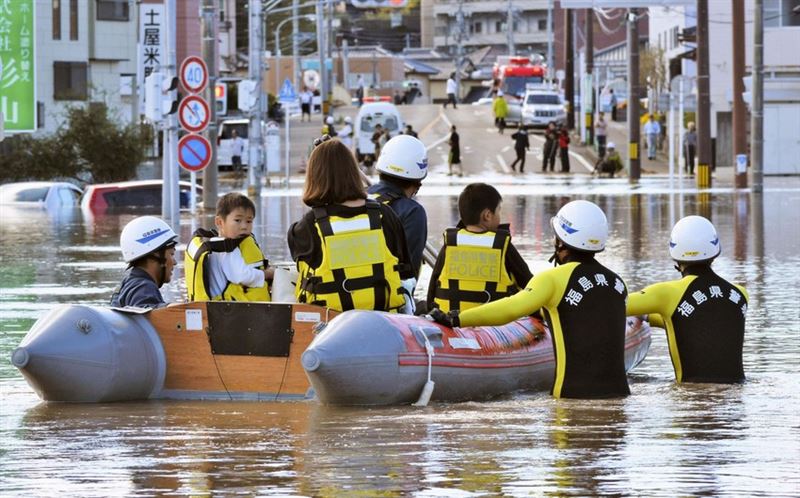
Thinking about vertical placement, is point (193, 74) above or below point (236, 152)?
above

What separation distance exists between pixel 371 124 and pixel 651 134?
1082cm

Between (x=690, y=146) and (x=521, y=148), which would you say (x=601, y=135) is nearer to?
(x=521, y=148)

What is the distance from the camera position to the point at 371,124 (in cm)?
7088

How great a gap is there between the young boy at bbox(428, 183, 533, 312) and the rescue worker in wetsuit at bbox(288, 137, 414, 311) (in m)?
0.52

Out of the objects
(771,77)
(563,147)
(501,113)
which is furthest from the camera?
(501,113)

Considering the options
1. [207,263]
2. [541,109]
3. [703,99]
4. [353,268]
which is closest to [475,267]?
[353,268]

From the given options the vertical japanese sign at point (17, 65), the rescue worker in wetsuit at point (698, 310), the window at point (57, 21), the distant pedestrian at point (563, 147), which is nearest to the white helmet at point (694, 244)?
the rescue worker in wetsuit at point (698, 310)

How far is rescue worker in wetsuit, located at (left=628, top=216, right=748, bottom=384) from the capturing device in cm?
1092

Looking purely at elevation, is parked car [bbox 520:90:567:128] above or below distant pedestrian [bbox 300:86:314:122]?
below

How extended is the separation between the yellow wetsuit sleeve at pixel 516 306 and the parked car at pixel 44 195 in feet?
113

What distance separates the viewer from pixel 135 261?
11.2m

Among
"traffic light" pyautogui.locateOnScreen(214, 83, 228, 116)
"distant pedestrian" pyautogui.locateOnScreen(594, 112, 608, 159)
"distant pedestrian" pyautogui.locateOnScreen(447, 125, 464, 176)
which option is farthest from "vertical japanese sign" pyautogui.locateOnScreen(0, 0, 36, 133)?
"distant pedestrian" pyautogui.locateOnScreen(594, 112, 608, 159)

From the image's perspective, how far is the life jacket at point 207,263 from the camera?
37.2 ft

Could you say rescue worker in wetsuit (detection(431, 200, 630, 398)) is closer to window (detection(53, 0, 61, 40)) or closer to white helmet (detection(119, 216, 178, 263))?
white helmet (detection(119, 216, 178, 263))
